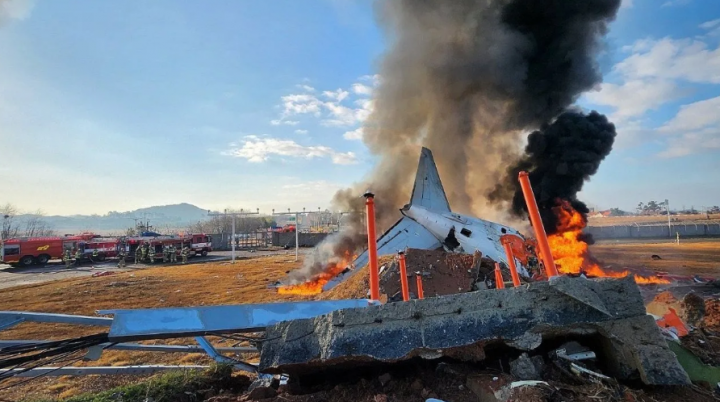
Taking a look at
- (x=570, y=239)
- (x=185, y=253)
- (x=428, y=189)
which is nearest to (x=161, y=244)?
(x=185, y=253)

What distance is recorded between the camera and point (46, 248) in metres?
28.8

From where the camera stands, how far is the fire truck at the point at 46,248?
27.5 meters

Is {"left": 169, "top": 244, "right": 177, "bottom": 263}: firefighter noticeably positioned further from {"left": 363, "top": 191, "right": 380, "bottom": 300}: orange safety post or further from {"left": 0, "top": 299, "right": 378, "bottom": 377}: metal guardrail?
{"left": 363, "top": 191, "right": 380, "bottom": 300}: orange safety post

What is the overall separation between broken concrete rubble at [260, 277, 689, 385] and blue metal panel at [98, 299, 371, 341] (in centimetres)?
52

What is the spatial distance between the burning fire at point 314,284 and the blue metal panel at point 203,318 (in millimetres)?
9232

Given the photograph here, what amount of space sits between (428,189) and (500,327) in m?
12.9

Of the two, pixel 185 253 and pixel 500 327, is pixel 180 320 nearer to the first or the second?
pixel 500 327

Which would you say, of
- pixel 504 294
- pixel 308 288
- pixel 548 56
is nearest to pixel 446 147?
pixel 548 56

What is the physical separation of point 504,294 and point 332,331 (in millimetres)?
1414

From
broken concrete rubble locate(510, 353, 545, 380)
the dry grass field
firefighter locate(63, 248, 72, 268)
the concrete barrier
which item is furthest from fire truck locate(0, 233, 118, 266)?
broken concrete rubble locate(510, 353, 545, 380)

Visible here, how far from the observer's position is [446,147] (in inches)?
768

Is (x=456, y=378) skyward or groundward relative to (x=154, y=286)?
skyward

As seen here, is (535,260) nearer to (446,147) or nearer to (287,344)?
(446,147)

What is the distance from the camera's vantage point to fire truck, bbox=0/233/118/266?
2748 cm
